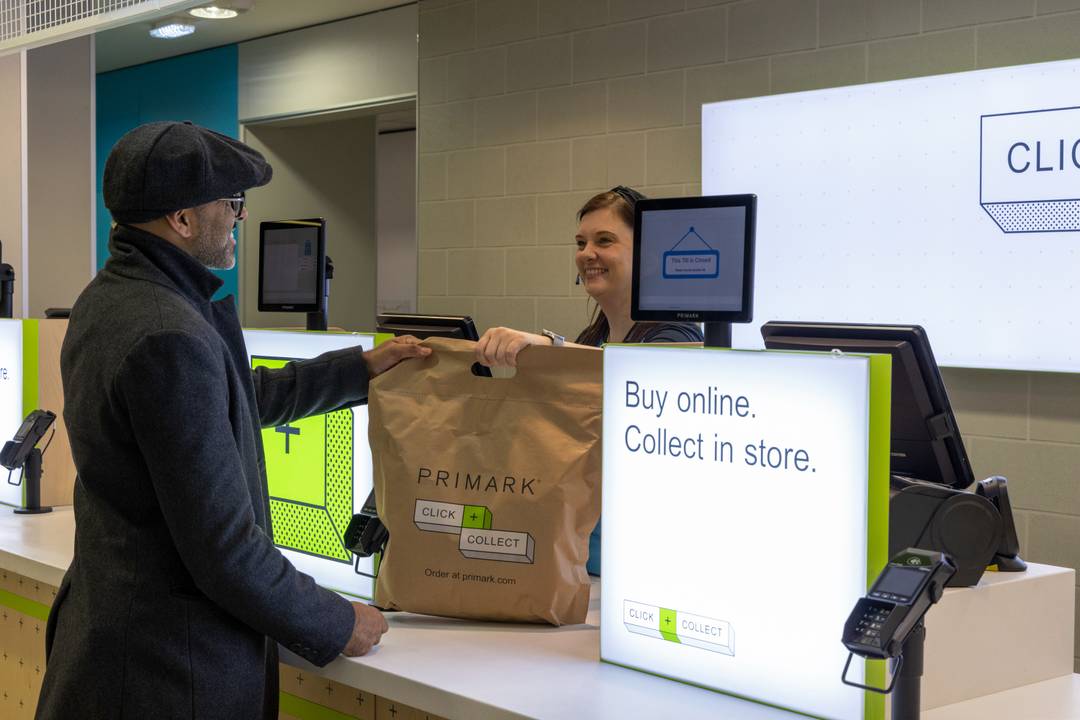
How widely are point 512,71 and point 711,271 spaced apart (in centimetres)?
369

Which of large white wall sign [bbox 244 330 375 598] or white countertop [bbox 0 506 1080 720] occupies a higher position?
large white wall sign [bbox 244 330 375 598]

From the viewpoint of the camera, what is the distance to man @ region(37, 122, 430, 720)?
54.8 inches

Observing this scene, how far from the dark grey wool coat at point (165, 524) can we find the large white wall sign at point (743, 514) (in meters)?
0.43

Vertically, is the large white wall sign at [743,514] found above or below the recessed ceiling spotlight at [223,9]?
below

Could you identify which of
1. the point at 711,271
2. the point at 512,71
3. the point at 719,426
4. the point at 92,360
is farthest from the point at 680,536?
the point at 512,71

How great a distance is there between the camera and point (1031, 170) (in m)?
3.27

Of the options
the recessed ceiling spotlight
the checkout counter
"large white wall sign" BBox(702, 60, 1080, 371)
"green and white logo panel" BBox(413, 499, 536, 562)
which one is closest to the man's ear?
"green and white logo panel" BBox(413, 499, 536, 562)

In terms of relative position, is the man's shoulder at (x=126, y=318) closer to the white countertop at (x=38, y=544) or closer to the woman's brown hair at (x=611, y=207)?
the white countertop at (x=38, y=544)

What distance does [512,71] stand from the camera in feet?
16.3

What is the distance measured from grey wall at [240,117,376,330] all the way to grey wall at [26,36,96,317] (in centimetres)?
185

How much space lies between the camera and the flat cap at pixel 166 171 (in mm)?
1481

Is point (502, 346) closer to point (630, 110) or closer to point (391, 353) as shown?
point (391, 353)

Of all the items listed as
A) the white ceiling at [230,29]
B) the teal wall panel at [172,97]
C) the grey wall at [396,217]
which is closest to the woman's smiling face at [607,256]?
the white ceiling at [230,29]

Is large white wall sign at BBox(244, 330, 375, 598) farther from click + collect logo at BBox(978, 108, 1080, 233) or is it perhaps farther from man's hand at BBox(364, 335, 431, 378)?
click + collect logo at BBox(978, 108, 1080, 233)
